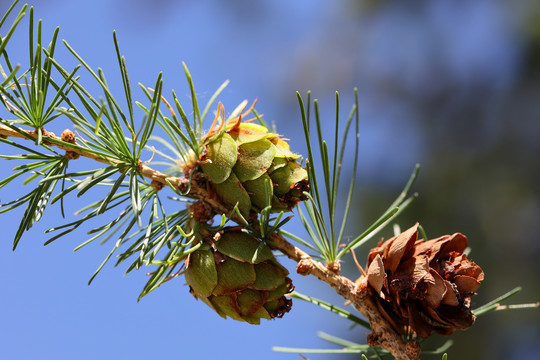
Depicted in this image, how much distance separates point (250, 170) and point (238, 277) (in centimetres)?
10

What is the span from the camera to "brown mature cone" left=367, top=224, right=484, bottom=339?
517 millimetres

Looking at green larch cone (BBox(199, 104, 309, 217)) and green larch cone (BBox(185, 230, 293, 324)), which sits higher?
green larch cone (BBox(199, 104, 309, 217))

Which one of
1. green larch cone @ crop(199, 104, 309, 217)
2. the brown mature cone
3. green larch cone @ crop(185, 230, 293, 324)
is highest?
green larch cone @ crop(199, 104, 309, 217)

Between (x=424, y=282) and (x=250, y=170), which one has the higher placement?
(x=250, y=170)

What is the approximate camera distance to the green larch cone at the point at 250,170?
0.51m

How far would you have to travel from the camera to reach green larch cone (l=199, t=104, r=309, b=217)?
1.68ft

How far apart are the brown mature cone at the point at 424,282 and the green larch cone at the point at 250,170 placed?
11 centimetres

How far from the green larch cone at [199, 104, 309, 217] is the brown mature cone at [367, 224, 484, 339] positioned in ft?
0.36

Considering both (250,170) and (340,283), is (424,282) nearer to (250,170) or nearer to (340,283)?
(340,283)

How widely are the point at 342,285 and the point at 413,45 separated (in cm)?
297

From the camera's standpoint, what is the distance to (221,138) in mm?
524

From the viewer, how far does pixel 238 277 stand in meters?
0.50

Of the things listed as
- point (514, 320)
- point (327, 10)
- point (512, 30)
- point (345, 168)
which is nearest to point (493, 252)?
point (514, 320)

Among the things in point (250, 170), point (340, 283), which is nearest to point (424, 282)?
point (340, 283)
